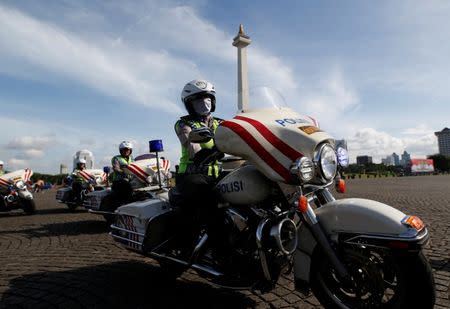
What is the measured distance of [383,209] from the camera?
2.49 metres

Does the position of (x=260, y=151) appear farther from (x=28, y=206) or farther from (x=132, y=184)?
(x=28, y=206)

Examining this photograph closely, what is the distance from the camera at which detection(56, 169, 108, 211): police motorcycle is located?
12.6 meters

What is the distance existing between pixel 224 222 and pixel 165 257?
849 mm

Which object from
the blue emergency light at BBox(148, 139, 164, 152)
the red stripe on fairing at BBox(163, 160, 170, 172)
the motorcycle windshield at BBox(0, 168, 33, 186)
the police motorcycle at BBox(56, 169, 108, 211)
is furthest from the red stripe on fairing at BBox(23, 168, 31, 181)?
the blue emergency light at BBox(148, 139, 164, 152)

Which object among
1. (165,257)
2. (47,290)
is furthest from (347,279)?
(47,290)

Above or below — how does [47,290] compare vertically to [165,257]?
below

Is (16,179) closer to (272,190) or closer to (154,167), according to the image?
(154,167)

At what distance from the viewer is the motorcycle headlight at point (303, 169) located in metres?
2.53

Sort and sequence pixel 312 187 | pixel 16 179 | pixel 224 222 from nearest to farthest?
pixel 312 187, pixel 224 222, pixel 16 179

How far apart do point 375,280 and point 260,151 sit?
115cm

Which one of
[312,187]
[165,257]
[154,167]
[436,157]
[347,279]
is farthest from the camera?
[436,157]

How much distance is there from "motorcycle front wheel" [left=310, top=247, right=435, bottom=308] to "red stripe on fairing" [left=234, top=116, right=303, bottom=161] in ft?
2.38

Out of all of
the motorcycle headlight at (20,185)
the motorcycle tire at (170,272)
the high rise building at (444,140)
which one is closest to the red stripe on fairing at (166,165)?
the motorcycle tire at (170,272)

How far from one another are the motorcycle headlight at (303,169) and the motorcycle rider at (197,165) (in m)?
0.85
